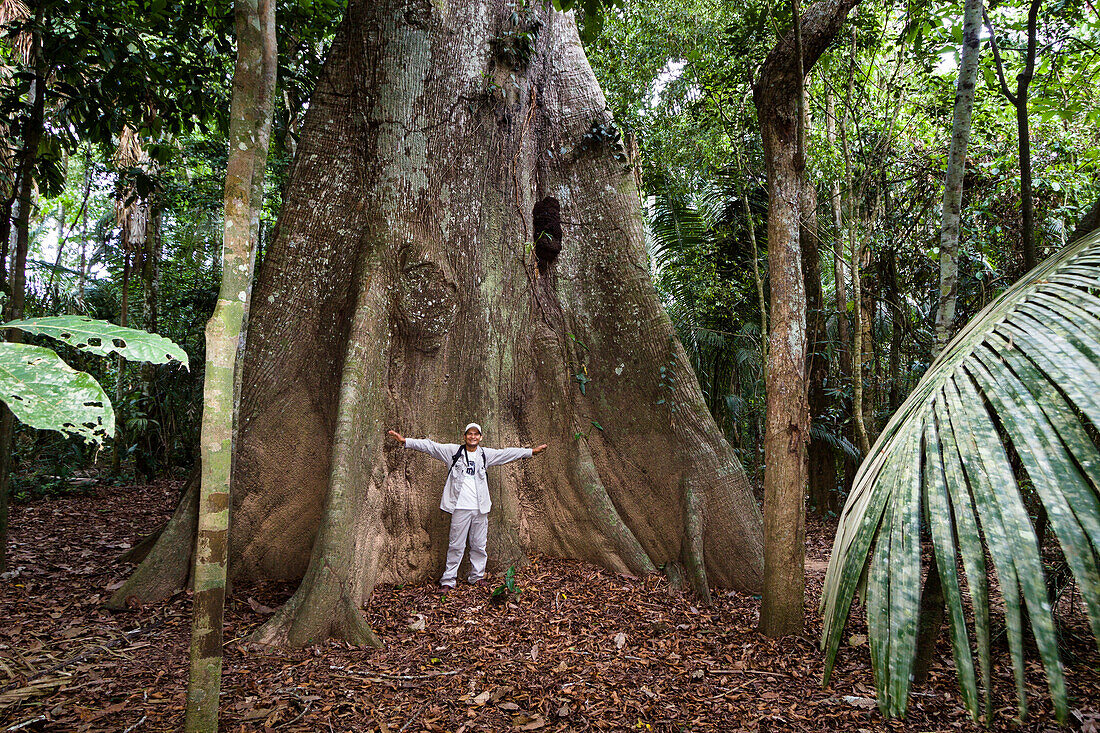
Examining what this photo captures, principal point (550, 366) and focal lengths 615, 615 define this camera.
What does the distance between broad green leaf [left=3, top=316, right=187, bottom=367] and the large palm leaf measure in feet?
4.69

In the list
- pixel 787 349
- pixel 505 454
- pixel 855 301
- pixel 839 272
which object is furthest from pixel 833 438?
pixel 505 454

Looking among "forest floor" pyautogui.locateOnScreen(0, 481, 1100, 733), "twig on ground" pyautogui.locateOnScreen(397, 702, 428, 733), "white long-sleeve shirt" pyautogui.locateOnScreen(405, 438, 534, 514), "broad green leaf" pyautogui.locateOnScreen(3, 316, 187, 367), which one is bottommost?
"twig on ground" pyautogui.locateOnScreen(397, 702, 428, 733)

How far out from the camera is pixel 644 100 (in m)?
9.20

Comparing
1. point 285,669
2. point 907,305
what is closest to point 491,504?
point 285,669

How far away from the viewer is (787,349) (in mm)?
3736

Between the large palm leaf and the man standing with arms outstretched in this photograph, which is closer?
the large palm leaf

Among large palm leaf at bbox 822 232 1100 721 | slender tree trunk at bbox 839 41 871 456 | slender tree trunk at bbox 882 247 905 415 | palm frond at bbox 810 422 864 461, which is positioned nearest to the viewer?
large palm leaf at bbox 822 232 1100 721

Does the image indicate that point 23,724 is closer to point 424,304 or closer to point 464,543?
point 464,543

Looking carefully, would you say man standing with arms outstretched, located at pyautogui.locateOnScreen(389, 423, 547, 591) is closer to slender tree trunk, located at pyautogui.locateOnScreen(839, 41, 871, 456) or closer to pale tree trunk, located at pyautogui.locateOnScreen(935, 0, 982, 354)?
pale tree trunk, located at pyautogui.locateOnScreen(935, 0, 982, 354)

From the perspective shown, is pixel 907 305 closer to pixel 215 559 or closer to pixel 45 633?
pixel 215 559

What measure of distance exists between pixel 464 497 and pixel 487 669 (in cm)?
142

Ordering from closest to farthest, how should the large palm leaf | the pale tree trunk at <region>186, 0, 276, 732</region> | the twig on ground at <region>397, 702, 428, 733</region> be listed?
the large palm leaf, the pale tree trunk at <region>186, 0, 276, 732</region>, the twig on ground at <region>397, 702, 428, 733</region>

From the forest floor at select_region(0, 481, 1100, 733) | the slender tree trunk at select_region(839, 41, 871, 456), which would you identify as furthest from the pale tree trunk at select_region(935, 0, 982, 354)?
the slender tree trunk at select_region(839, 41, 871, 456)

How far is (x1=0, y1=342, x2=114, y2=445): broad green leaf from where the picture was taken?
1.04m
